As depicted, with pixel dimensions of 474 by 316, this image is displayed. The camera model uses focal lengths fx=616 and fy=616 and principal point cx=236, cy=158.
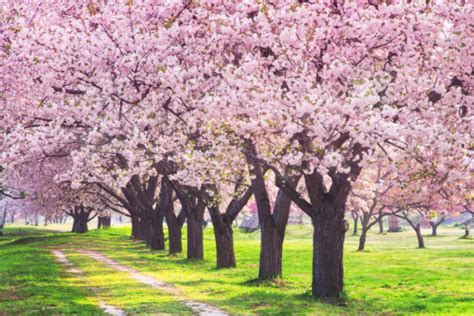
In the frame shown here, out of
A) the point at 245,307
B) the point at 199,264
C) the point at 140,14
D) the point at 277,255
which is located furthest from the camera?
the point at 199,264

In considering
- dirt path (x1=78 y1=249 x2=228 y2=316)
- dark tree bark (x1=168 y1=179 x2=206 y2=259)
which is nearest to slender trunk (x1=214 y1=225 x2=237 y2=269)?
dark tree bark (x1=168 y1=179 x2=206 y2=259)

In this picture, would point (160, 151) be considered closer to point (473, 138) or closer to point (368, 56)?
point (368, 56)

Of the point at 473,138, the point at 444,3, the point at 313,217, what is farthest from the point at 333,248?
the point at 444,3

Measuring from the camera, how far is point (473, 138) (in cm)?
Answer: 1472

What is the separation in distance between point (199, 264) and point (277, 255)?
1049cm

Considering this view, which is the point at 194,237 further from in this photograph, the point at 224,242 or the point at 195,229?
the point at 224,242

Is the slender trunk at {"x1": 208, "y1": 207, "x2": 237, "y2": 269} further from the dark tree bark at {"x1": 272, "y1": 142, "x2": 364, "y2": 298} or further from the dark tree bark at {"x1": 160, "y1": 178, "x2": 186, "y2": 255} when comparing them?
the dark tree bark at {"x1": 272, "y1": 142, "x2": 364, "y2": 298}

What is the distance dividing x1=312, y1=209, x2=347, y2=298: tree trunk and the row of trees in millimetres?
41

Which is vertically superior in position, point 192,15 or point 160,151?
point 192,15

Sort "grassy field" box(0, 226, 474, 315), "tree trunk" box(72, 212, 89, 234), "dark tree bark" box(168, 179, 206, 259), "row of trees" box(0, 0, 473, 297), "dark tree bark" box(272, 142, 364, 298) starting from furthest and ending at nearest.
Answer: "tree trunk" box(72, 212, 89, 234) → "dark tree bark" box(168, 179, 206, 259) → "dark tree bark" box(272, 142, 364, 298) → "grassy field" box(0, 226, 474, 315) → "row of trees" box(0, 0, 473, 297)

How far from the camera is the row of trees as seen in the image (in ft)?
45.5

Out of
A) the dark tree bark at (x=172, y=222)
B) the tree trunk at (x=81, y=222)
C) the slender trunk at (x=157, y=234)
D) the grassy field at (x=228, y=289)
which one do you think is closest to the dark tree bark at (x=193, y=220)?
the grassy field at (x=228, y=289)

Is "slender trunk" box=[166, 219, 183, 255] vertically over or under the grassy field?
over

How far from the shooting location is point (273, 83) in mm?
15148
